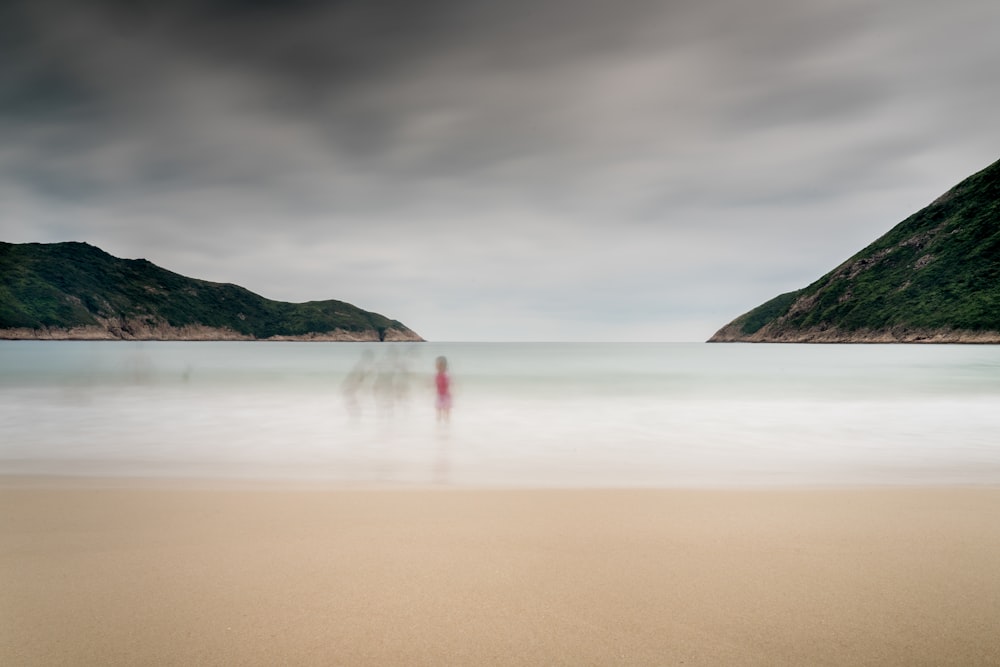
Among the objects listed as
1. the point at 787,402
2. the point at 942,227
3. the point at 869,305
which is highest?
the point at 942,227

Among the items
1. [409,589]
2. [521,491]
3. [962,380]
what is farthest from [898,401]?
[409,589]

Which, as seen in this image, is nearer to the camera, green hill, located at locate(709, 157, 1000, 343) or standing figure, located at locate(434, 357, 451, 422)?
standing figure, located at locate(434, 357, 451, 422)

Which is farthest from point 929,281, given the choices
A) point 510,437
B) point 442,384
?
point 442,384

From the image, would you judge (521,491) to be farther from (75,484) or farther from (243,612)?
(75,484)

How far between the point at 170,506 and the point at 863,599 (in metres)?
7.78

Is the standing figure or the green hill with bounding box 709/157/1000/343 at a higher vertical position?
the green hill with bounding box 709/157/1000/343

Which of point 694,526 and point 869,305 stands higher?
point 869,305

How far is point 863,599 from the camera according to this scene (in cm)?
455

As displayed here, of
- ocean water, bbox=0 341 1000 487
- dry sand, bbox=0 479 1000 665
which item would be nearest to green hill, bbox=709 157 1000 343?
ocean water, bbox=0 341 1000 487

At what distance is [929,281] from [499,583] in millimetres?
185414

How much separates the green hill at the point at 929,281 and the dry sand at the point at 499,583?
157 metres

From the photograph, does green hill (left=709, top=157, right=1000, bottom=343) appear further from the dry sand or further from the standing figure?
the dry sand

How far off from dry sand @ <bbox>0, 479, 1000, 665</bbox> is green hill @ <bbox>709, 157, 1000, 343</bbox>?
157m

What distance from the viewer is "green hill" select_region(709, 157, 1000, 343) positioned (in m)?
135
